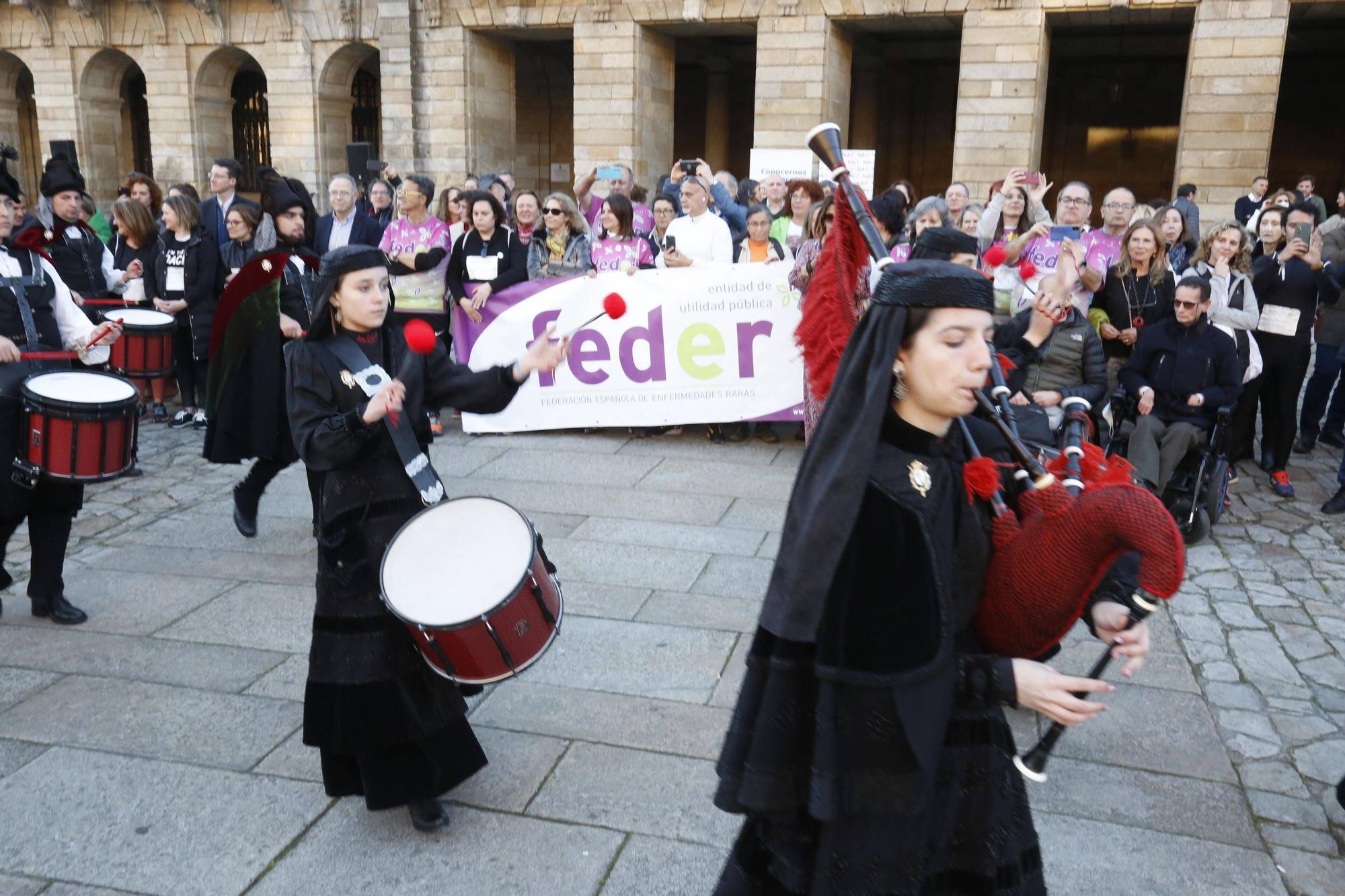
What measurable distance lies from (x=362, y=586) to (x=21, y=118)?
32193mm

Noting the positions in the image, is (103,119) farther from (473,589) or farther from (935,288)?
(935,288)

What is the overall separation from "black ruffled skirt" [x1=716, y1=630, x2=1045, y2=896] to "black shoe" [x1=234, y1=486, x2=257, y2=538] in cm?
486

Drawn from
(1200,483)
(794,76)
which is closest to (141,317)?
(1200,483)

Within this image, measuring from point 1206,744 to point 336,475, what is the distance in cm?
333

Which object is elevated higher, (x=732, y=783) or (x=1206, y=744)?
(x=732, y=783)

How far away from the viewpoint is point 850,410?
2.10 meters

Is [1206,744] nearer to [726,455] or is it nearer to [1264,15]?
[726,455]

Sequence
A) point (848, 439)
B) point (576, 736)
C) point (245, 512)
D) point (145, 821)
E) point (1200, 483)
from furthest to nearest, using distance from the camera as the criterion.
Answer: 1. point (1200, 483)
2. point (245, 512)
3. point (576, 736)
4. point (145, 821)
5. point (848, 439)

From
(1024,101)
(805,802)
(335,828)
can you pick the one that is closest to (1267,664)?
(805,802)

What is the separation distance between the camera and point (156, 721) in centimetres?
432

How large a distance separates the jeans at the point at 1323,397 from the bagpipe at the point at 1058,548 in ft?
26.2

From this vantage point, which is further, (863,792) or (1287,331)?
(1287,331)

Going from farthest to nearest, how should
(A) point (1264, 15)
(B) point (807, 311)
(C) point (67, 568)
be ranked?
(A) point (1264, 15) → (C) point (67, 568) → (B) point (807, 311)

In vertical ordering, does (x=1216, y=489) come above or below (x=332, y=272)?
below
